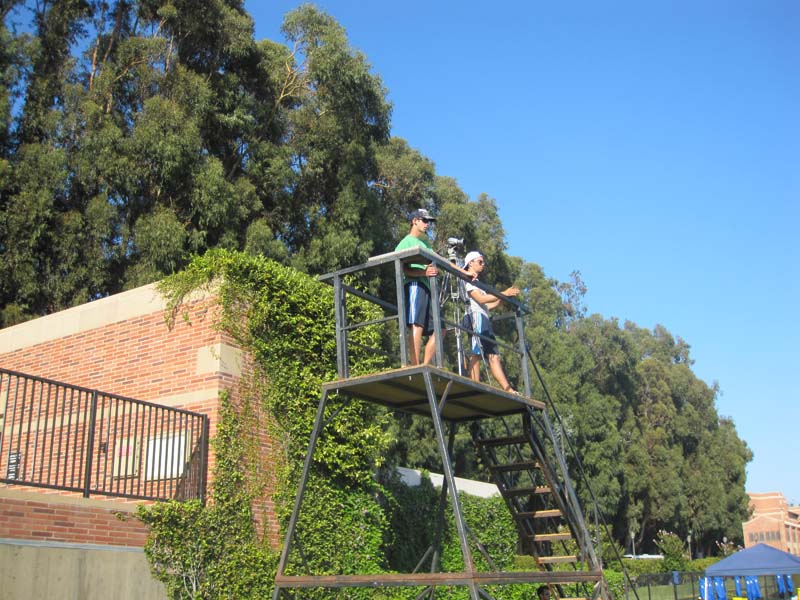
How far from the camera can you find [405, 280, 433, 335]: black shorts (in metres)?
8.53

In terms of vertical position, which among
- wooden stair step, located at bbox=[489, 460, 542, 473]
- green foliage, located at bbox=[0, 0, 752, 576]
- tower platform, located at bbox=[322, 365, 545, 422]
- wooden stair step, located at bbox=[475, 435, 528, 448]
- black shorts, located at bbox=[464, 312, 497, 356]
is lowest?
wooden stair step, located at bbox=[489, 460, 542, 473]

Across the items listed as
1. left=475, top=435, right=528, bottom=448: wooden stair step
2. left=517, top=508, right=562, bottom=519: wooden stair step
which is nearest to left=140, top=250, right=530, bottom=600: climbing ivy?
left=475, top=435, right=528, bottom=448: wooden stair step

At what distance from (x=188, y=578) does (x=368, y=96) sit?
1987cm

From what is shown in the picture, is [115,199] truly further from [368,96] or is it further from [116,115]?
[368,96]

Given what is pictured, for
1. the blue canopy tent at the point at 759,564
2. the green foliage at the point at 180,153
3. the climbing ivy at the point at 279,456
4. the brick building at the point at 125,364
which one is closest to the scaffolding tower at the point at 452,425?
the climbing ivy at the point at 279,456

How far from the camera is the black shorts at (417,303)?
336 inches

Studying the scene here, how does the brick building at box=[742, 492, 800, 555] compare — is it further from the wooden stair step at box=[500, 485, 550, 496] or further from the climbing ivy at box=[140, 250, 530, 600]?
the wooden stair step at box=[500, 485, 550, 496]

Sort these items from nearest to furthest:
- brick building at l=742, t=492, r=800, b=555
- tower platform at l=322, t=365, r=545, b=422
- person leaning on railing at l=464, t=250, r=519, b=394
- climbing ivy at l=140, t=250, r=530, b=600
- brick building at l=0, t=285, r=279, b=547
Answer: tower platform at l=322, t=365, r=545, b=422 < brick building at l=0, t=285, r=279, b=547 < person leaning on railing at l=464, t=250, r=519, b=394 < climbing ivy at l=140, t=250, r=530, b=600 < brick building at l=742, t=492, r=800, b=555

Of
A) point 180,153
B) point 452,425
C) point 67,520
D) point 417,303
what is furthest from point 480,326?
point 180,153

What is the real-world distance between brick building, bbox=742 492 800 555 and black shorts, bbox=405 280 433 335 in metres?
95.0

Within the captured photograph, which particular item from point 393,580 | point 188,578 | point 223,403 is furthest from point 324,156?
point 393,580

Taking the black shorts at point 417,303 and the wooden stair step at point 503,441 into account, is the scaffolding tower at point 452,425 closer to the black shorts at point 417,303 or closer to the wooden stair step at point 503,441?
the wooden stair step at point 503,441

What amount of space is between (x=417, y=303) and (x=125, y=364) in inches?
221

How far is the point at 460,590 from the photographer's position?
16812 millimetres
